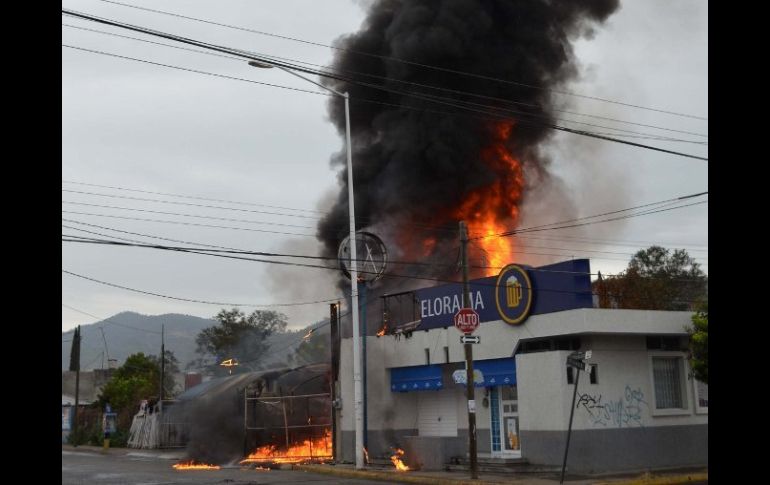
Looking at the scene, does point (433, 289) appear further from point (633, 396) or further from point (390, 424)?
point (633, 396)

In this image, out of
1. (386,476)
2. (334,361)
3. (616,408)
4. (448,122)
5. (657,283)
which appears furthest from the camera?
(657,283)

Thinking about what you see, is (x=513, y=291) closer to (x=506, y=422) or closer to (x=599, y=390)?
(x=599, y=390)

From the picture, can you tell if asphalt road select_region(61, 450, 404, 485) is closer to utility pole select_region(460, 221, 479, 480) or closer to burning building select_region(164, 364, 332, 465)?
burning building select_region(164, 364, 332, 465)

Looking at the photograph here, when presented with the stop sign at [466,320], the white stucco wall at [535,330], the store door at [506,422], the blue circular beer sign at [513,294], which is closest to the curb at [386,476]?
the store door at [506,422]

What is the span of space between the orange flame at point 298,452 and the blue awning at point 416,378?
420 cm

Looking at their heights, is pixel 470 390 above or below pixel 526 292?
below

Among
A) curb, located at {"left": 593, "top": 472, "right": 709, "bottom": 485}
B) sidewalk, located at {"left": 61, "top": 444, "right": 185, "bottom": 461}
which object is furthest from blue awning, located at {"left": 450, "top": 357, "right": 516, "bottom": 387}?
sidewalk, located at {"left": 61, "top": 444, "right": 185, "bottom": 461}

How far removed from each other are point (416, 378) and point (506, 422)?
4075 mm

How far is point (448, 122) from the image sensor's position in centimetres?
4138

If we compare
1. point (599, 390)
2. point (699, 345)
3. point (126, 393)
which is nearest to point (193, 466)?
point (599, 390)

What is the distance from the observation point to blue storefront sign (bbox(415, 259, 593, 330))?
22.9 metres
